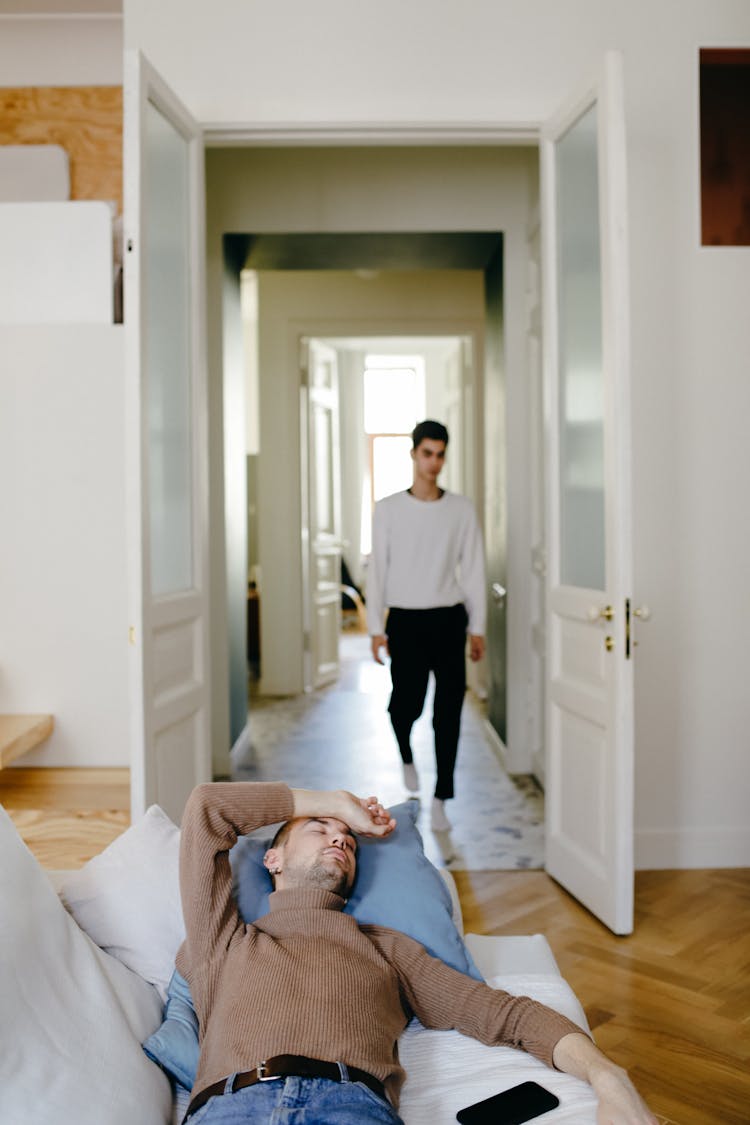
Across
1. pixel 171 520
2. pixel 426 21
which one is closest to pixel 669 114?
pixel 426 21

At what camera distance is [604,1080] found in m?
1.43

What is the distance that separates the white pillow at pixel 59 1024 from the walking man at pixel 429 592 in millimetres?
2461

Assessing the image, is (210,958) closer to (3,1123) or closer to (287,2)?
(3,1123)

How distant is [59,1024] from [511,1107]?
0.66 meters

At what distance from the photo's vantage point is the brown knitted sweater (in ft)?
4.76

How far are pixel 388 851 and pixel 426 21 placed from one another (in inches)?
109

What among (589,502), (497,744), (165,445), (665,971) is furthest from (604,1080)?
(497,744)

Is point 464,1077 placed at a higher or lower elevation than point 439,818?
higher

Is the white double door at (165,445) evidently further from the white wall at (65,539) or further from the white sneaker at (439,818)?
the white sneaker at (439,818)

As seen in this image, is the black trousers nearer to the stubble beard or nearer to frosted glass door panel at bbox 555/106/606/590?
frosted glass door panel at bbox 555/106/606/590

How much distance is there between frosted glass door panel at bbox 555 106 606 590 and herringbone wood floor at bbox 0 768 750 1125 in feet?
3.46

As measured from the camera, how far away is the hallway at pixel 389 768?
12.6ft

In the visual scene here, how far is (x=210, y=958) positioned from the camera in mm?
1636

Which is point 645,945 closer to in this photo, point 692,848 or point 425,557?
point 692,848
